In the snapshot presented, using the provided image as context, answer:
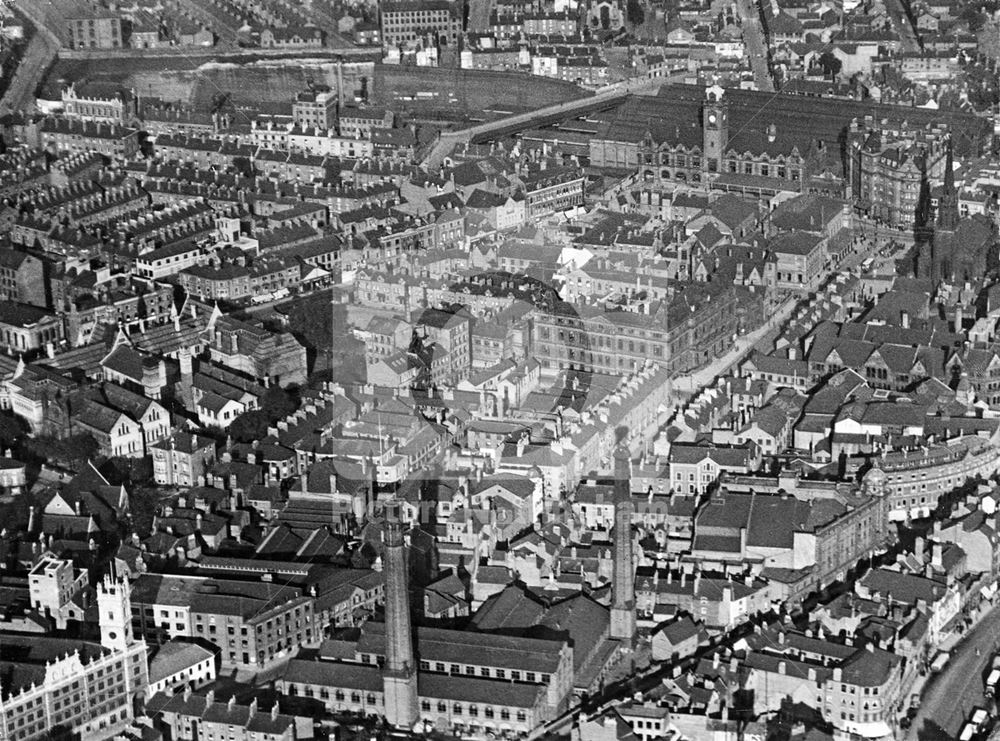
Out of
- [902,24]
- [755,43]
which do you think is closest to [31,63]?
[755,43]

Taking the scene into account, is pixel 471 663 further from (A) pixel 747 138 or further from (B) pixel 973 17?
(B) pixel 973 17

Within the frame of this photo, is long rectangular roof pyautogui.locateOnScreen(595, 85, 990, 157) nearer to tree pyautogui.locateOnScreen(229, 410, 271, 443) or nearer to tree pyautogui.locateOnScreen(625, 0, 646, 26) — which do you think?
tree pyautogui.locateOnScreen(625, 0, 646, 26)

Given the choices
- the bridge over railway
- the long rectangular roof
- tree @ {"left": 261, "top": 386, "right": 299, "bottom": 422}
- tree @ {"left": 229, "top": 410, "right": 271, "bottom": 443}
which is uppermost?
the long rectangular roof

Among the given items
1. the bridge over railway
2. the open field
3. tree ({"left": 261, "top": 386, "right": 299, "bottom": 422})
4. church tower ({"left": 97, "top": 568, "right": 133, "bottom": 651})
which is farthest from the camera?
the open field

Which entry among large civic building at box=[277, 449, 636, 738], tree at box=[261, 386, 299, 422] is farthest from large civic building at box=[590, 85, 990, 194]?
large civic building at box=[277, 449, 636, 738]

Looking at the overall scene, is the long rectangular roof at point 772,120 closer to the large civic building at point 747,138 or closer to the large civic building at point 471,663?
the large civic building at point 747,138

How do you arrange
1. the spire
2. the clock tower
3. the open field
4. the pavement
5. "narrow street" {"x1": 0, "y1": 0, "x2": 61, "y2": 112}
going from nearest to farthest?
the pavement → the spire → the clock tower → the open field → "narrow street" {"x1": 0, "y1": 0, "x2": 61, "y2": 112}

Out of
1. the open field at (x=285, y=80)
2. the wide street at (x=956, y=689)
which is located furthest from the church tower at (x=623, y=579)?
the open field at (x=285, y=80)

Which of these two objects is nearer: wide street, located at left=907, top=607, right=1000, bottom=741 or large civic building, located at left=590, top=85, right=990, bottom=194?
wide street, located at left=907, top=607, right=1000, bottom=741
